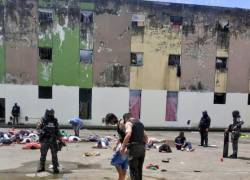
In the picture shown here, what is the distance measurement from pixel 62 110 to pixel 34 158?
71.7 feet

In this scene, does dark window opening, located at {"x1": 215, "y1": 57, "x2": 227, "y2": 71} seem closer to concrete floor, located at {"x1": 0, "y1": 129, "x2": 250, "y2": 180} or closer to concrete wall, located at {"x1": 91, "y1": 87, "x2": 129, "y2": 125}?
concrete wall, located at {"x1": 91, "y1": 87, "x2": 129, "y2": 125}

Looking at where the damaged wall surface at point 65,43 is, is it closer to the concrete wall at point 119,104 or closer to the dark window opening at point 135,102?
the concrete wall at point 119,104

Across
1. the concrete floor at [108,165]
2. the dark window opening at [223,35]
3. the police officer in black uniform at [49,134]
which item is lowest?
the concrete floor at [108,165]

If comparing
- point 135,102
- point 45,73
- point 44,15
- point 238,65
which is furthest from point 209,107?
point 44,15

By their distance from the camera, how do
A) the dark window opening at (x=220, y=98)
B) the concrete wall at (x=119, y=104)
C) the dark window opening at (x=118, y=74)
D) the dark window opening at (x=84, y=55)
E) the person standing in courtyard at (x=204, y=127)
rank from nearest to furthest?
the person standing in courtyard at (x=204, y=127)
the concrete wall at (x=119, y=104)
the dark window opening at (x=84, y=55)
the dark window opening at (x=118, y=74)
the dark window opening at (x=220, y=98)

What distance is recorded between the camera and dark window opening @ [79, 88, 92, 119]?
3906cm

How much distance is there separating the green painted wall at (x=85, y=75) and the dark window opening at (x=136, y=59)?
3537 millimetres

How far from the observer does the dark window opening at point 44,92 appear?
126 feet

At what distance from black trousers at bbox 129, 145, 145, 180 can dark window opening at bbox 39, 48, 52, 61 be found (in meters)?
29.1

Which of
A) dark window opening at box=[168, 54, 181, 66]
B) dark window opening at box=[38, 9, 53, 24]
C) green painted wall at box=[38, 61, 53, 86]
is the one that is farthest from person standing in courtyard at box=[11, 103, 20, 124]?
dark window opening at box=[168, 54, 181, 66]

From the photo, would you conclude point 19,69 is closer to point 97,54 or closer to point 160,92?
point 97,54

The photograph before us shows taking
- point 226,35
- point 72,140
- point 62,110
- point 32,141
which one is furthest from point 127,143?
point 226,35

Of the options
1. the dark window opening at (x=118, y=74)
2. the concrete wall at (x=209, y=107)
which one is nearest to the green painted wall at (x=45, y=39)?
the dark window opening at (x=118, y=74)

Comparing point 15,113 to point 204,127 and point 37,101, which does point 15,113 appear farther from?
point 204,127
